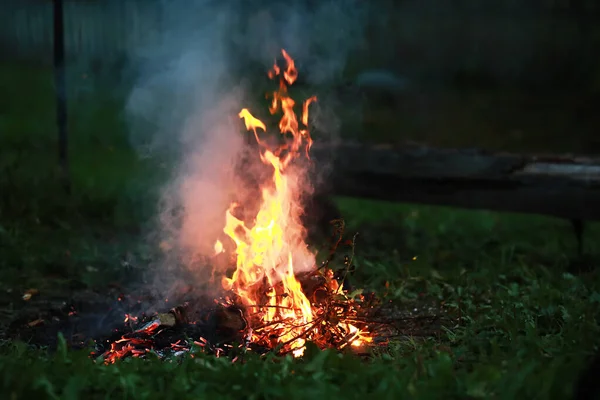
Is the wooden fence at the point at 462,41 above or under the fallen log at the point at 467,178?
above

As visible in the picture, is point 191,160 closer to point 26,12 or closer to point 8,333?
point 8,333

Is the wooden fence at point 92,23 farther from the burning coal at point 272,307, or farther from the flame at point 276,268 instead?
the burning coal at point 272,307

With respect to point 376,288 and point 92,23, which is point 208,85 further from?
point 376,288

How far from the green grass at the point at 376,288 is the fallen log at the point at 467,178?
1.56ft

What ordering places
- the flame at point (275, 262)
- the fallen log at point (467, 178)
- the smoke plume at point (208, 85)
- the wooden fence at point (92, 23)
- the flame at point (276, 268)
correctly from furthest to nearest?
the wooden fence at point (92, 23)
the smoke plume at point (208, 85)
the fallen log at point (467, 178)
the flame at point (275, 262)
the flame at point (276, 268)

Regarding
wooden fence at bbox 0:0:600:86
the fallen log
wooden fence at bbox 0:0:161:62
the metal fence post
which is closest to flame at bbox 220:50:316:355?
the fallen log

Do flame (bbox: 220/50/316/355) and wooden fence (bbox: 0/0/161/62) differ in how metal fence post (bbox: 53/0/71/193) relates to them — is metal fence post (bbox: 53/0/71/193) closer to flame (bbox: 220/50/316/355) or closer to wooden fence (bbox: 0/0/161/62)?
wooden fence (bbox: 0/0/161/62)

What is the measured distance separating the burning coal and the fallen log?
1614mm

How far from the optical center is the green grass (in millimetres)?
3523

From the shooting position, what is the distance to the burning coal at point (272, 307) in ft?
14.8

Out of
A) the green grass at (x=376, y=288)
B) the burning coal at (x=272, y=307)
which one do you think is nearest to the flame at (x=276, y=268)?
the burning coal at (x=272, y=307)

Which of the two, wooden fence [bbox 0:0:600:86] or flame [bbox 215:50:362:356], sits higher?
wooden fence [bbox 0:0:600:86]

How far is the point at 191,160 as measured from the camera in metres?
7.34

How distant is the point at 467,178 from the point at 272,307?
108 inches
